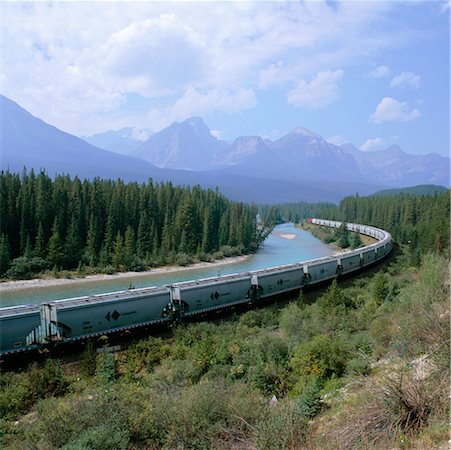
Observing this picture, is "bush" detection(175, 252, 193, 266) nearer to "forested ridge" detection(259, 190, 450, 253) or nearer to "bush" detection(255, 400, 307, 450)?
"forested ridge" detection(259, 190, 450, 253)

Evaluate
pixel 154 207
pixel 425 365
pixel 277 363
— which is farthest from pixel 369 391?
pixel 154 207

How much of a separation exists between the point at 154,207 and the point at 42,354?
57.9 metres

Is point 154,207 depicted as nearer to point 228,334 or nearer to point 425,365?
point 228,334

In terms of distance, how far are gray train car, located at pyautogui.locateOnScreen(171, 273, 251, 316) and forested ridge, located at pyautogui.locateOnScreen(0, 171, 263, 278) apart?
33.5 metres

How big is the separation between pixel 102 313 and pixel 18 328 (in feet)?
14.4

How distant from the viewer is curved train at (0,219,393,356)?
20234mm

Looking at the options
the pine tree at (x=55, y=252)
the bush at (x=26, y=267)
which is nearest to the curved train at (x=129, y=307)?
the bush at (x=26, y=267)

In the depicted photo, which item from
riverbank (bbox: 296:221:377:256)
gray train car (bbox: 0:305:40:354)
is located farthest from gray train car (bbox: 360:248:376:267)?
gray train car (bbox: 0:305:40:354)

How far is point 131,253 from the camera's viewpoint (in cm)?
6450

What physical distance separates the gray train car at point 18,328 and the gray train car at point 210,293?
8.87 m

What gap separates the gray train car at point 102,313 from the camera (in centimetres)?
2103

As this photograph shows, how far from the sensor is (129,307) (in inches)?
945

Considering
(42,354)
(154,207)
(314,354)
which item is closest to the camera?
(314,354)

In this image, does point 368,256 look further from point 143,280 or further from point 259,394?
point 259,394
